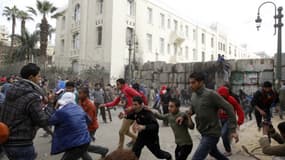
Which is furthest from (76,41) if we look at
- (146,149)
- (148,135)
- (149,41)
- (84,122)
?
(84,122)

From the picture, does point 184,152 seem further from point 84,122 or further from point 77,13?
point 77,13

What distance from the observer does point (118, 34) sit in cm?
3023

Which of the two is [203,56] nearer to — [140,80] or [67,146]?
[140,80]

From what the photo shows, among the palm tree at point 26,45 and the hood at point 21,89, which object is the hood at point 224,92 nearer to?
the hood at point 21,89

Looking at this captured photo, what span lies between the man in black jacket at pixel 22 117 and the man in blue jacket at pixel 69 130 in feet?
1.90

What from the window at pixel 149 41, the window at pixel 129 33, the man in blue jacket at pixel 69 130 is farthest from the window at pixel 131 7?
the man in blue jacket at pixel 69 130

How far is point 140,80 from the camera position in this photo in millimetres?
29859

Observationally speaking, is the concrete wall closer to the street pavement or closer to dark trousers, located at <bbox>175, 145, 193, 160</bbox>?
the street pavement

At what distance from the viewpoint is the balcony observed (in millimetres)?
37844

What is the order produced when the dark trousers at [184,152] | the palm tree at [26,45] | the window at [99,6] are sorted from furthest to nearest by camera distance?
the window at [99,6] → the palm tree at [26,45] → the dark trousers at [184,152]

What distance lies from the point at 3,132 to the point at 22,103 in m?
0.99

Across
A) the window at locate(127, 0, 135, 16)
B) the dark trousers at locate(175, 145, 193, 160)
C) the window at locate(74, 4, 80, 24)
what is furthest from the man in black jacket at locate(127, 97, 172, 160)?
the window at locate(74, 4, 80, 24)

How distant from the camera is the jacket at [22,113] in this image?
3.50 m

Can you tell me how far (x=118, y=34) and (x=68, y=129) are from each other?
26450 mm
